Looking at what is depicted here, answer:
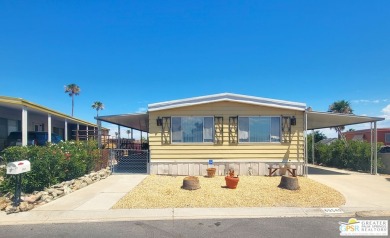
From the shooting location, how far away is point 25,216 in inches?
237

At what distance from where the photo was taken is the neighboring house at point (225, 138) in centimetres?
1150

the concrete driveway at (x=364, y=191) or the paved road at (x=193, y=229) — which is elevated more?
the paved road at (x=193, y=229)

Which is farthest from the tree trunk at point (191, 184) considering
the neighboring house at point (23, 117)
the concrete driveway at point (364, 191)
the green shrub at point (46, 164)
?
the neighboring house at point (23, 117)

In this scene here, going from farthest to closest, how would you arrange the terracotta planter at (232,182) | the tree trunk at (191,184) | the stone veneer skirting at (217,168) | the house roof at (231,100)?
the stone veneer skirting at (217,168), the house roof at (231,100), the terracotta planter at (232,182), the tree trunk at (191,184)

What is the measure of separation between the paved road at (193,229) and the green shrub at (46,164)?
2.47 m

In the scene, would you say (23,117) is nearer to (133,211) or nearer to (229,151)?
(133,211)

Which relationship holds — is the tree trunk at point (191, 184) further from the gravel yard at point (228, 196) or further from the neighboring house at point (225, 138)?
the neighboring house at point (225, 138)

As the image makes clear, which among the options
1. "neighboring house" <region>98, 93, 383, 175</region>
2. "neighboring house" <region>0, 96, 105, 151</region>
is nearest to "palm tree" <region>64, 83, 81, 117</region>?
"neighboring house" <region>0, 96, 105, 151</region>

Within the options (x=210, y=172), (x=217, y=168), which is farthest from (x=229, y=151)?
(x=210, y=172)

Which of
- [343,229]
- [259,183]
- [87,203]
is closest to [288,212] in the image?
[343,229]

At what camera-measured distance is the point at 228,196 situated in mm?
7797

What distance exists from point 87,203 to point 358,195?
25.4ft

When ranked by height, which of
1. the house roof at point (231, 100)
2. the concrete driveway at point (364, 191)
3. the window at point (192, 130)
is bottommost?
the concrete driveway at point (364, 191)

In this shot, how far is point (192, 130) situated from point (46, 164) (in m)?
5.67
